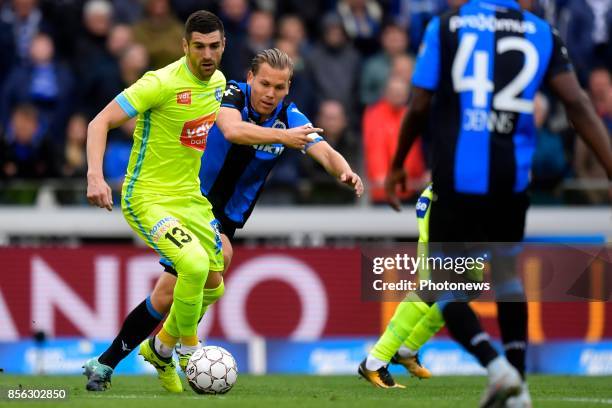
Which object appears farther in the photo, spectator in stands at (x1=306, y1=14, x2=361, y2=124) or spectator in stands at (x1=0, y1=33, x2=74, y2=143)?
spectator in stands at (x1=306, y1=14, x2=361, y2=124)

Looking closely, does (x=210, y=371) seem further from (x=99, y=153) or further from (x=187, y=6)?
Answer: (x=187, y=6)

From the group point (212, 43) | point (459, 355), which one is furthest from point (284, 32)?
point (212, 43)

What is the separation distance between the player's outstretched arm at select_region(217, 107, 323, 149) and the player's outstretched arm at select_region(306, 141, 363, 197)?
27cm

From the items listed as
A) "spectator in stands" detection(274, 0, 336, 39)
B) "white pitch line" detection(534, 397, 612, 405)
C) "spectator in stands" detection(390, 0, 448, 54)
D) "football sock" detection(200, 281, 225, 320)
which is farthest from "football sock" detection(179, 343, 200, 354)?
"spectator in stands" detection(274, 0, 336, 39)

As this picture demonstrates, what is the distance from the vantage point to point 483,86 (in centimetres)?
718

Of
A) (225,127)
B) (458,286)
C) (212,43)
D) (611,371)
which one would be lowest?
(611,371)

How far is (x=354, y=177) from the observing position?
27.6 ft

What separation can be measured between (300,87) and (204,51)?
226 inches

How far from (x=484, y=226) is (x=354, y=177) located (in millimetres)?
1370

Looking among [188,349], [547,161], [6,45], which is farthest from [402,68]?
[188,349]

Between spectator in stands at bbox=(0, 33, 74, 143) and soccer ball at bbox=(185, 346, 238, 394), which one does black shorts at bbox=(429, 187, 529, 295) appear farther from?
spectator in stands at bbox=(0, 33, 74, 143)

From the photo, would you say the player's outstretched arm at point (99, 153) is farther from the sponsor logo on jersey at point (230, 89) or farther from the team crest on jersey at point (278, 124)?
the team crest on jersey at point (278, 124)

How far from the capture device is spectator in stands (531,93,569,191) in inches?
558

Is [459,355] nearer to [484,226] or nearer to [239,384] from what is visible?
[239,384]
